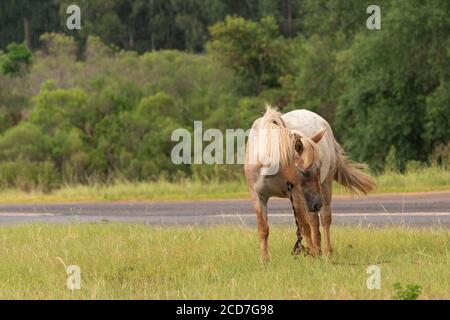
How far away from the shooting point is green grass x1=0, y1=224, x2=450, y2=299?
8.73 m

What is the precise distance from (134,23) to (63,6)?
5931 millimetres

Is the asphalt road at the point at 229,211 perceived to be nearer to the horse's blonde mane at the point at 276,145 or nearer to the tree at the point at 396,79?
the horse's blonde mane at the point at 276,145

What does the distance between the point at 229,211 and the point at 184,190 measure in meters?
4.76

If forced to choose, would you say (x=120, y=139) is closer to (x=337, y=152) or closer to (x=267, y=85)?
(x=267, y=85)

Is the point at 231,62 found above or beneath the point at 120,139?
above

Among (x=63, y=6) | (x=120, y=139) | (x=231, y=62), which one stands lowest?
(x=120, y=139)

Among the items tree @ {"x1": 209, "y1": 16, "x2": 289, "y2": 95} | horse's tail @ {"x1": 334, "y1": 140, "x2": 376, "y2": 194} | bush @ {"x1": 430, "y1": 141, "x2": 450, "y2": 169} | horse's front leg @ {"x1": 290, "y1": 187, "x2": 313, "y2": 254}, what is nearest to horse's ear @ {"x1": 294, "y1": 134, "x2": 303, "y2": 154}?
horse's front leg @ {"x1": 290, "y1": 187, "x2": 313, "y2": 254}

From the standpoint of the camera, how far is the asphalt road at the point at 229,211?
15227 mm

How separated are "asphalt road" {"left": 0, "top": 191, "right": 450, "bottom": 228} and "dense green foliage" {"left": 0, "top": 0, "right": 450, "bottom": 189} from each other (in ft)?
14.7

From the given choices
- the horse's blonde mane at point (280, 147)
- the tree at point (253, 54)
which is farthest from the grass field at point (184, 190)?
the tree at point (253, 54)

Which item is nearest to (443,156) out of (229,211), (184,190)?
(184,190)

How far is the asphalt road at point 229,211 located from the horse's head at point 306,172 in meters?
4.08

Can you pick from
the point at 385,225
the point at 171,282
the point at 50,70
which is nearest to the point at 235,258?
the point at 171,282
